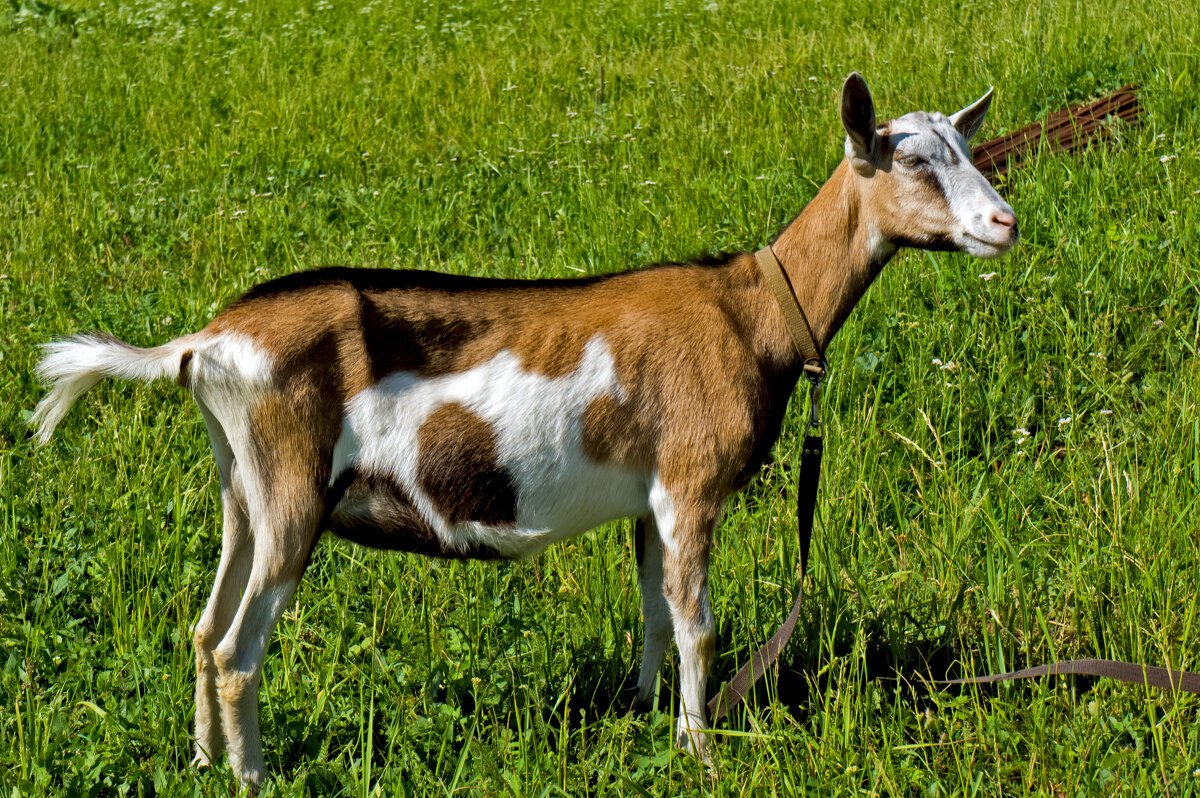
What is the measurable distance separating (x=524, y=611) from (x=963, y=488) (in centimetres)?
155

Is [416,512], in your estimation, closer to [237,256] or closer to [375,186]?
[237,256]

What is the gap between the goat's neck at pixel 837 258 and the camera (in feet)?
9.52

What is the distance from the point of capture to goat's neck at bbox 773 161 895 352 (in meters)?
2.90

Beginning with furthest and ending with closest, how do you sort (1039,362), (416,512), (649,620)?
1. (1039,362)
2. (649,620)
3. (416,512)

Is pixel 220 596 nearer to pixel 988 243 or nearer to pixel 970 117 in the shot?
pixel 988 243

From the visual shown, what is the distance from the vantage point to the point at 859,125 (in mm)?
2816

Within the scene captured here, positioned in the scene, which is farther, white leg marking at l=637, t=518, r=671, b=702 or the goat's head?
white leg marking at l=637, t=518, r=671, b=702

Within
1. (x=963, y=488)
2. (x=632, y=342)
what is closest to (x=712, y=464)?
(x=632, y=342)

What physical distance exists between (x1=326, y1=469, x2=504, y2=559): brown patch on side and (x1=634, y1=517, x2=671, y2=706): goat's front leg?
0.51 metres

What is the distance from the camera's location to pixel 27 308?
17.0ft

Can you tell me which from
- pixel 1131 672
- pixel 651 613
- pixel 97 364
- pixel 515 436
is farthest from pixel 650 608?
pixel 97 364

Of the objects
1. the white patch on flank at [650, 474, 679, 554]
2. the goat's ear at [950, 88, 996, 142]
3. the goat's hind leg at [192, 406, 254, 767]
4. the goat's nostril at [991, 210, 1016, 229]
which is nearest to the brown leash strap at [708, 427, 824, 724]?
the white patch on flank at [650, 474, 679, 554]

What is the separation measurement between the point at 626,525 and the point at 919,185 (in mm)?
1553

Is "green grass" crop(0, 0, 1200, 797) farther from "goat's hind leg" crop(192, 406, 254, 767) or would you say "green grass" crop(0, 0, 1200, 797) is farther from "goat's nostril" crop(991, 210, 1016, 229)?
"goat's nostril" crop(991, 210, 1016, 229)
